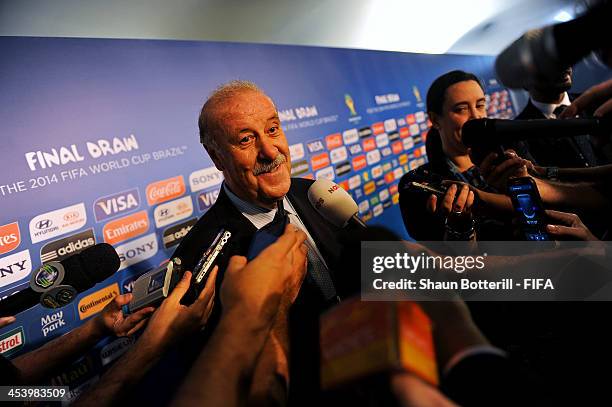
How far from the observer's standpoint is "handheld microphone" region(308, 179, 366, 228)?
125 cm

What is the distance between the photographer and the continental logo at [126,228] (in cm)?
173

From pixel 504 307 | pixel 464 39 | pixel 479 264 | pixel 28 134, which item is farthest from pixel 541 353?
pixel 464 39

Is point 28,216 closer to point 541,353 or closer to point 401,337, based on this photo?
point 401,337

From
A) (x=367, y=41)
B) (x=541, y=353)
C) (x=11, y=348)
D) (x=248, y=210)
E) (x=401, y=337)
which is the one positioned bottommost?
(x=541, y=353)

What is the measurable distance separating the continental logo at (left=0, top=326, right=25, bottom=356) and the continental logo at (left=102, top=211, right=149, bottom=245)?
1.58 ft

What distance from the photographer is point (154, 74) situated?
6.51 feet

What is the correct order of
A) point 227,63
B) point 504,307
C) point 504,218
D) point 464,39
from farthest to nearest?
point 464,39 → point 227,63 → point 504,218 → point 504,307

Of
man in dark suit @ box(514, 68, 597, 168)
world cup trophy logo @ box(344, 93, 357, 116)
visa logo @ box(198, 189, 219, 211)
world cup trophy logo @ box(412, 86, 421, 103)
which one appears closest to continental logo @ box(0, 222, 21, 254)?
visa logo @ box(198, 189, 219, 211)

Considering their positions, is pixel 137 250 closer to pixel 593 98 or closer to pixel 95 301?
pixel 95 301

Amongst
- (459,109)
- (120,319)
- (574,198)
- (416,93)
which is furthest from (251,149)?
(416,93)

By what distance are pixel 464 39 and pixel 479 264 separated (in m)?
5.61

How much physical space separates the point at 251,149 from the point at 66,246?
3.05 ft

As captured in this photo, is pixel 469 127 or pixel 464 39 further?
pixel 464 39

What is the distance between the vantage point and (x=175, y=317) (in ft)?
3.25
